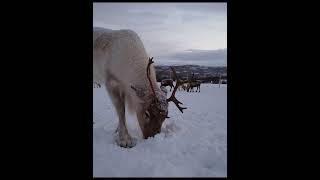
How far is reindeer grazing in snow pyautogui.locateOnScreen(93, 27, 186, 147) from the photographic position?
192 inches

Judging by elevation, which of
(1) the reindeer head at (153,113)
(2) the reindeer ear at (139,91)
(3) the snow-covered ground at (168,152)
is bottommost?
(3) the snow-covered ground at (168,152)

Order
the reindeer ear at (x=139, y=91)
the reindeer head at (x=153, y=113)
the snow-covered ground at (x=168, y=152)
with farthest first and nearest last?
the reindeer ear at (x=139, y=91)
the reindeer head at (x=153, y=113)
the snow-covered ground at (x=168, y=152)

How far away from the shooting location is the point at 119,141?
5152mm

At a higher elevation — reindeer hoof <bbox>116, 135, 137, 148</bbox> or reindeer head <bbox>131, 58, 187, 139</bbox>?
reindeer head <bbox>131, 58, 187, 139</bbox>

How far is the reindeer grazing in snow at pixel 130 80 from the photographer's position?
4883 mm

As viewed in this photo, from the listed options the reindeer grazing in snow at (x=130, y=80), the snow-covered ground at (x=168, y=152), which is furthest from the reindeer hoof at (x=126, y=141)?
the snow-covered ground at (x=168, y=152)

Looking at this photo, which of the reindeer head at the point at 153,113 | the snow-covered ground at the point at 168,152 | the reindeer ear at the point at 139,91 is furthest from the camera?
the reindeer ear at the point at 139,91

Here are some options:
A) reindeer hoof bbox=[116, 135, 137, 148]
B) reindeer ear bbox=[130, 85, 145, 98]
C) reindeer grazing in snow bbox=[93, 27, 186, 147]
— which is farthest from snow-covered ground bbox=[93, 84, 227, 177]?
reindeer ear bbox=[130, 85, 145, 98]

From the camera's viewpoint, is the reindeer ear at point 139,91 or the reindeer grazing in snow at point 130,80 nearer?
the reindeer grazing in snow at point 130,80

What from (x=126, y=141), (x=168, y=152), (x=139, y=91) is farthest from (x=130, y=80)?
(x=168, y=152)

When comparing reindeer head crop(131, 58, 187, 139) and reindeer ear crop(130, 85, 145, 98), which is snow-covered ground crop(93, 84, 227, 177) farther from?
reindeer ear crop(130, 85, 145, 98)

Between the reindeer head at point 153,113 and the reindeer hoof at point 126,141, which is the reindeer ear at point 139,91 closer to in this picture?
the reindeer head at point 153,113
